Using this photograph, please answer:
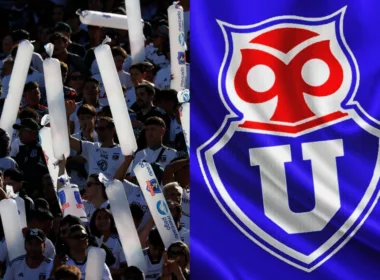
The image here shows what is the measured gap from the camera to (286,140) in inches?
122

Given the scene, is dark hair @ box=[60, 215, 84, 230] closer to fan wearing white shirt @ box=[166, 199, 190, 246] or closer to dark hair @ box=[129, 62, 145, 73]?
fan wearing white shirt @ box=[166, 199, 190, 246]

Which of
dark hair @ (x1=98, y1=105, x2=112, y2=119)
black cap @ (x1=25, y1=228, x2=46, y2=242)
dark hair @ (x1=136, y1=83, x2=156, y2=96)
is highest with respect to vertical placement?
dark hair @ (x1=136, y1=83, x2=156, y2=96)

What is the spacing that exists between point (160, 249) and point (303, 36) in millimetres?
4157

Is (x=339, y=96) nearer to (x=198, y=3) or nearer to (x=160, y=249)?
(x=198, y=3)

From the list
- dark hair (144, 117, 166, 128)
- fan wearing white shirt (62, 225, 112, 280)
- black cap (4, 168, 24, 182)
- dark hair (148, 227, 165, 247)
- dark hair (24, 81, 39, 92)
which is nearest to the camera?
fan wearing white shirt (62, 225, 112, 280)

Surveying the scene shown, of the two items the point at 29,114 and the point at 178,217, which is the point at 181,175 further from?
the point at 29,114

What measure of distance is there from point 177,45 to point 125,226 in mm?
3118

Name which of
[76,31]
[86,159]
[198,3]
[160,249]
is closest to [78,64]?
[76,31]

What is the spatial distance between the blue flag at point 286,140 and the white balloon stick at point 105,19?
7511mm

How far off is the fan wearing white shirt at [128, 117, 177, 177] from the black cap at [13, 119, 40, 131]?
46.3 inches

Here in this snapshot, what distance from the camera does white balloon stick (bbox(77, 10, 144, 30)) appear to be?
10.6 m

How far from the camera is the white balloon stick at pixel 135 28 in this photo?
9.67 m

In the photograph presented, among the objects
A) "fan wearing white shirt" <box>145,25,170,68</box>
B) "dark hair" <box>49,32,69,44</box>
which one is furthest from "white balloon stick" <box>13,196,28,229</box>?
"dark hair" <box>49,32,69,44</box>

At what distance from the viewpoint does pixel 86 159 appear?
342 inches
